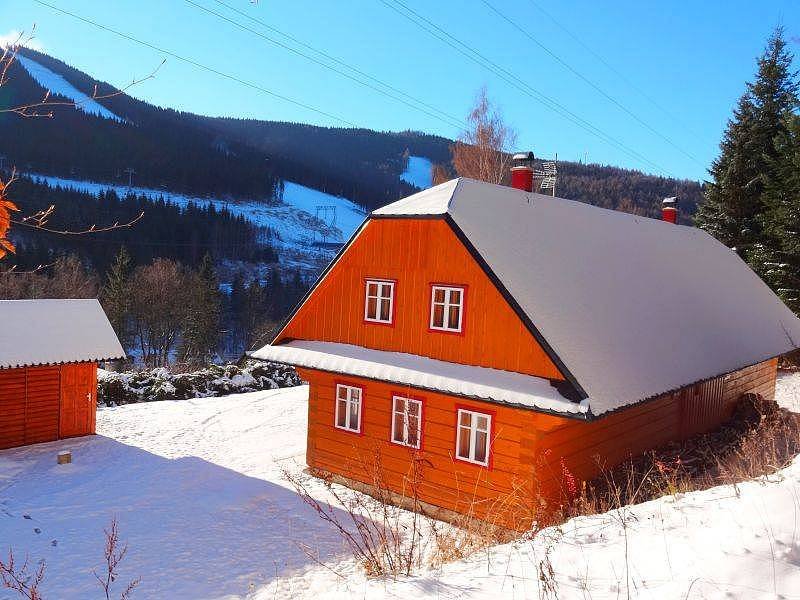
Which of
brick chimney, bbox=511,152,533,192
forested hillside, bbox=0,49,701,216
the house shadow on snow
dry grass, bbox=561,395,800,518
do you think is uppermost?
forested hillside, bbox=0,49,701,216

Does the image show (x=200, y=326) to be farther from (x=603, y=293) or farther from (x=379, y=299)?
(x=603, y=293)

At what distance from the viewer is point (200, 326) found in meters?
48.8

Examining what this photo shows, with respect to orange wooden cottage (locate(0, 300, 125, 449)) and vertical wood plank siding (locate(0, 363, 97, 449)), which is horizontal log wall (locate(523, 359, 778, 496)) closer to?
orange wooden cottage (locate(0, 300, 125, 449))

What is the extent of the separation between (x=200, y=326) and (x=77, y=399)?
3310cm

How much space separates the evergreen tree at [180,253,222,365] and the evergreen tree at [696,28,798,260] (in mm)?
39175

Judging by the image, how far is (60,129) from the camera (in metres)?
116

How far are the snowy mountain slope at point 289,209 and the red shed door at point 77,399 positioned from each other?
90.7m

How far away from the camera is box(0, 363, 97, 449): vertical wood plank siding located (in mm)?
15133

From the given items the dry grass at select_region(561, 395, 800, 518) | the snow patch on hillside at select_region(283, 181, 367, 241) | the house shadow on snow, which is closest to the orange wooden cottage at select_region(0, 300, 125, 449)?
the house shadow on snow

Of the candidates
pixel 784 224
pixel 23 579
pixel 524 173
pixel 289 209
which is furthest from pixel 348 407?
pixel 289 209

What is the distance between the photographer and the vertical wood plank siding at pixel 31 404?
49.6ft

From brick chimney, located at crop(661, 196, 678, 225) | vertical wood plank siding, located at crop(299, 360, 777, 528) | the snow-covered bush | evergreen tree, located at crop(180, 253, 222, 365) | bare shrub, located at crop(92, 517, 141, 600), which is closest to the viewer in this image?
bare shrub, located at crop(92, 517, 141, 600)

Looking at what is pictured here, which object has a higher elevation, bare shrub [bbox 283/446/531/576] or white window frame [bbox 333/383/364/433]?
white window frame [bbox 333/383/364/433]

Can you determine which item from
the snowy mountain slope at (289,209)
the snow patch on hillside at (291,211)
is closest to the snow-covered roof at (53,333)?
the snow patch on hillside at (291,211)
